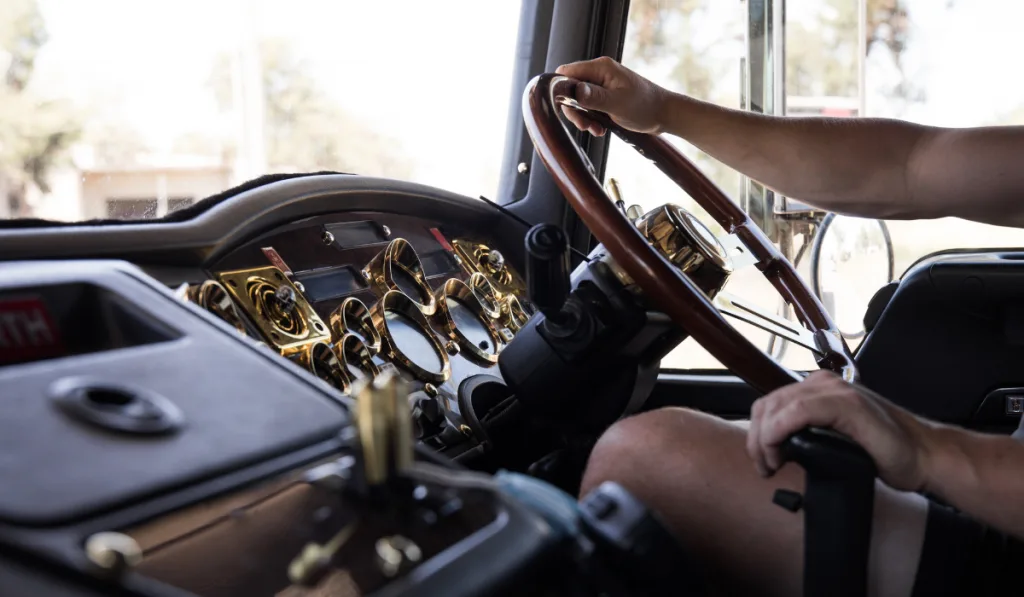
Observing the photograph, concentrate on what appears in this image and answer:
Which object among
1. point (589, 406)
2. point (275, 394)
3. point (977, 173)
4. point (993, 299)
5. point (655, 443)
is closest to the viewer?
point (275, 394)

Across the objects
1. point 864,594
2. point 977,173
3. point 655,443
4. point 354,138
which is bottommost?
point 864,594

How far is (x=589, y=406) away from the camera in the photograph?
1.35 meters

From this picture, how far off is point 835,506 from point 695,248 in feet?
1.57

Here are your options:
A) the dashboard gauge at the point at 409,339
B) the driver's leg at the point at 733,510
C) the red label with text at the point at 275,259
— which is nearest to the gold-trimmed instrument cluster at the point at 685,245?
the driver's leg at the point at 733,510

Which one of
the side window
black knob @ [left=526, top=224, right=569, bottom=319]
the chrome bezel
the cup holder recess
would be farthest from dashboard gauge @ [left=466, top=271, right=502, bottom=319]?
the cup holder recess

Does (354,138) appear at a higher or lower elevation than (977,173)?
higher

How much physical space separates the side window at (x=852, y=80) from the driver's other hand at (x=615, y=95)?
337 millimetres

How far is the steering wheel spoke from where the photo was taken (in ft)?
4.73

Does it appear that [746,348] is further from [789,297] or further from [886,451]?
[789,297]

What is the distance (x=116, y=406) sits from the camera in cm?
76

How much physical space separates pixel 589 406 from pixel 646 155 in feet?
1.42

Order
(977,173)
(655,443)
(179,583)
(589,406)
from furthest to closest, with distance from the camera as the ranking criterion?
1. (977,173)
2. (589,406)
3. (655,443)
4. (179,583)

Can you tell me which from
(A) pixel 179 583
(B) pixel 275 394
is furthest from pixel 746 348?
(A) pixel 179 583

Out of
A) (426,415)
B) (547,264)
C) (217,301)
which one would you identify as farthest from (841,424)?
(217,301)
